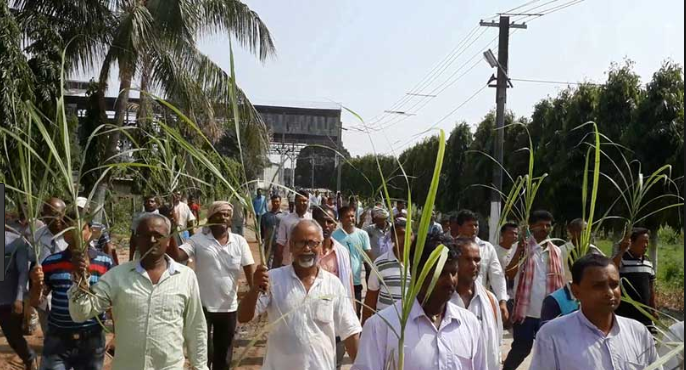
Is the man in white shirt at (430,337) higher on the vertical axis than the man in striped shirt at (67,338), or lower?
higher

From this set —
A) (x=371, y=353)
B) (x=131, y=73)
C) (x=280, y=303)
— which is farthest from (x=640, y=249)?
(x=131, y=73)

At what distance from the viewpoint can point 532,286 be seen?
568 cm

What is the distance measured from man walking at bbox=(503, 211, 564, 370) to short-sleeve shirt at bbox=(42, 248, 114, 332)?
10.5 feet

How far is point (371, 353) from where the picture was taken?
2.72 meters

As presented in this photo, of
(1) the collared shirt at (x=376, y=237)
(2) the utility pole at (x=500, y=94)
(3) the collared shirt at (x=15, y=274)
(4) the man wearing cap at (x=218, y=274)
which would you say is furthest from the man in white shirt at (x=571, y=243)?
(2) the utility pole at (x=500, y=94)

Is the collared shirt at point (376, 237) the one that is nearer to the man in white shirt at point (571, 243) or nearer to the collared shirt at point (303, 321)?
the man in white shirt at point (571, 243)

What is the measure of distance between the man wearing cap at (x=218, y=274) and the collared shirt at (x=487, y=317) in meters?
2.12

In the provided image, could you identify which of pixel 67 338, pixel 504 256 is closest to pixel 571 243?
pixel 504 256

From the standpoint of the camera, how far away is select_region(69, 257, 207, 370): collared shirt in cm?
351

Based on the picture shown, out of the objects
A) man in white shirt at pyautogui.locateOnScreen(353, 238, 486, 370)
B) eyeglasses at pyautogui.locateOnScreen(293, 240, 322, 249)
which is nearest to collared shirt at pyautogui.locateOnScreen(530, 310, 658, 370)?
man in white shirt at pyautogui.locateOnScreen(353, 238, 486, 370)

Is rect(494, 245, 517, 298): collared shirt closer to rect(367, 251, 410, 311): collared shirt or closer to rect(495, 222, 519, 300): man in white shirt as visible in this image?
rect(495, 222, 519, 300): man in white shirt

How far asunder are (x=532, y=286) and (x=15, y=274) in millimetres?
4060

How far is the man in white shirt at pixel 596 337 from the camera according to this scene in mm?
2736

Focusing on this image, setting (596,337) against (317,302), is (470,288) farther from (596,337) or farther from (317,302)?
(596,337)
